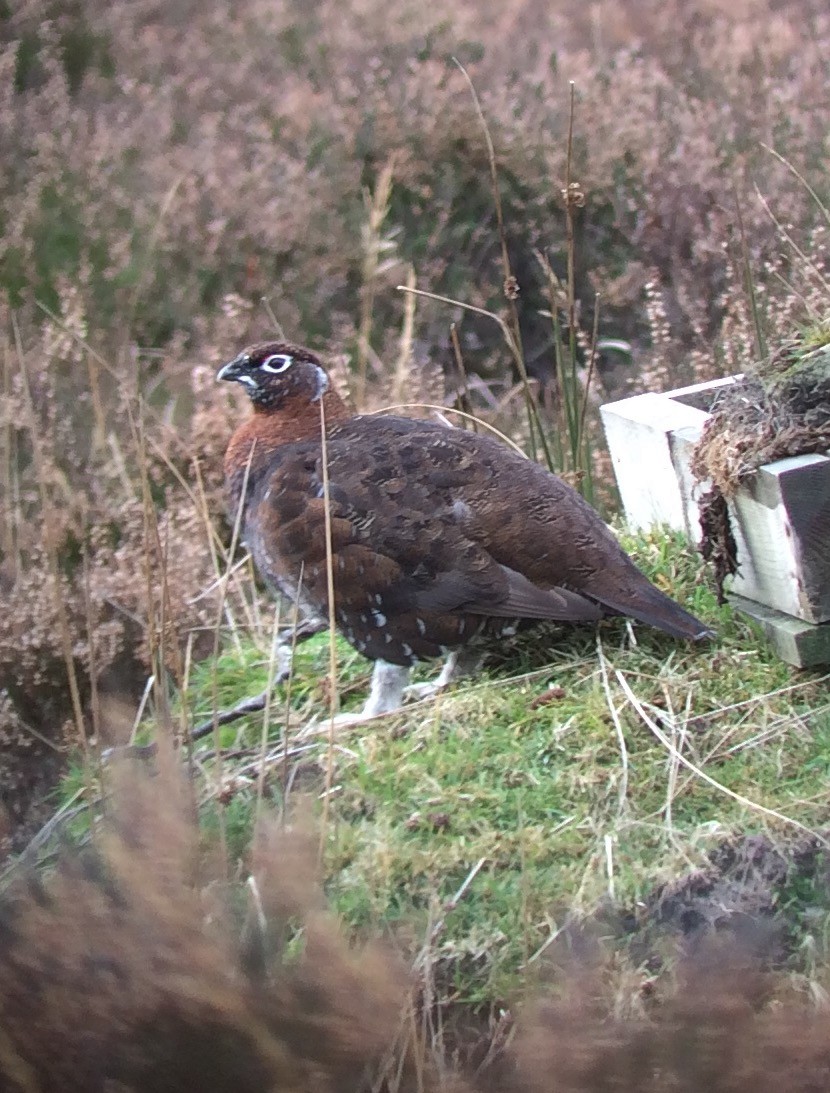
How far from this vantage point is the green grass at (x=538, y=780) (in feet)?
6.84

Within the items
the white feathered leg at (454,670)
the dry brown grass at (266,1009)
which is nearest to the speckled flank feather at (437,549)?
the white feathered leg at (454,670)

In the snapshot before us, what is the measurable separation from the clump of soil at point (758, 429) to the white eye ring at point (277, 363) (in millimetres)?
870

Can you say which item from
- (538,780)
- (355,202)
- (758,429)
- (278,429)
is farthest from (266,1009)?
(355,202)

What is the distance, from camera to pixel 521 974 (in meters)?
1.96

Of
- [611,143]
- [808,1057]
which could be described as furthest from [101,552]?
[611,143]

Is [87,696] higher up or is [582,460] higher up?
[582,460]

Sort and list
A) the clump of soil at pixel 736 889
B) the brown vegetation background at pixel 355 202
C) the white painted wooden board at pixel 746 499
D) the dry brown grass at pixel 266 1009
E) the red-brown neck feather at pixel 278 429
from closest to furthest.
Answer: the dry brown grass at pixel 266 1009, the clump of soil at pixel 736 889, the white painted wooden board at pixel 746 499, the red-brown neck feather at pixel 278 429, the brown vegetation background at pixel 355 202

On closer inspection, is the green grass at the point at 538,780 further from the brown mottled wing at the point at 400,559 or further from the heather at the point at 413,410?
the brown mottled wing at the point at 400,559

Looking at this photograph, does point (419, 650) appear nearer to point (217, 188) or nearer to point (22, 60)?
point (217, 188)

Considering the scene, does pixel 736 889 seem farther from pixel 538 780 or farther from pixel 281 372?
pixel 281 372

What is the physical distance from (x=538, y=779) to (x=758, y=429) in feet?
2.50

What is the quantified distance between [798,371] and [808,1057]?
1.60 m

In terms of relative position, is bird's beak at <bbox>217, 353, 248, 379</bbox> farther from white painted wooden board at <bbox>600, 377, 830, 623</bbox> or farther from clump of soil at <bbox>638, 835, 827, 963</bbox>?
clump of soil at <bbox>638, 835, 827, 963</bbox>

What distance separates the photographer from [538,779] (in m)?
2.43
